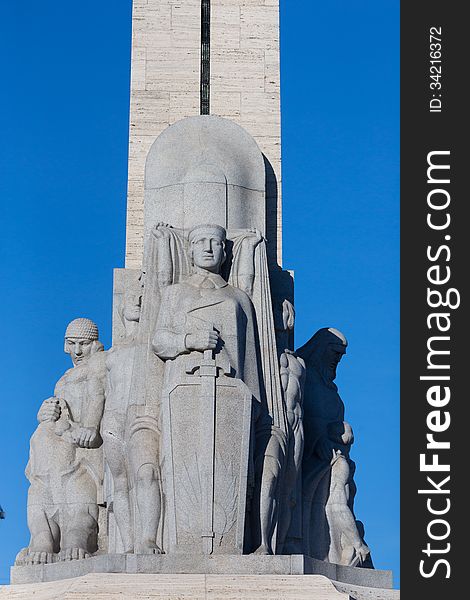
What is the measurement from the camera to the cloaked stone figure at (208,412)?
16141mm

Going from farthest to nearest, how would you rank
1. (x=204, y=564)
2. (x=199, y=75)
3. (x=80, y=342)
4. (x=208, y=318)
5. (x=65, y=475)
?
(x=199, y=75)
(x=80, y=342)
(x=65, y=475)
(x=208, y=318)
(x=204, y=564)

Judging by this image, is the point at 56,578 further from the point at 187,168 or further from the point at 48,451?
the point at 187,168

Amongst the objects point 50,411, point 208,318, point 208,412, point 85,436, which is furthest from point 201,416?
point 50,411

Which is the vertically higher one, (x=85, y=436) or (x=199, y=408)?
(x=199, y=408)

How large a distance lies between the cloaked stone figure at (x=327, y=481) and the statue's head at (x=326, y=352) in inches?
7.7

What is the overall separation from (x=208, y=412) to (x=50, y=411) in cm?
307

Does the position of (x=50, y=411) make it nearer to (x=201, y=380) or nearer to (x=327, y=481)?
(x=201, y=380)

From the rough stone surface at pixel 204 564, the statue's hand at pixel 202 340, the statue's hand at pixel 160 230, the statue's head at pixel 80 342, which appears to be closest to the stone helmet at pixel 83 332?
the statue's head at pixel 80 342

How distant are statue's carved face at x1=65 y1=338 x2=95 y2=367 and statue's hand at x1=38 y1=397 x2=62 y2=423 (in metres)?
0.72

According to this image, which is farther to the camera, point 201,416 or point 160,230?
point 160,230

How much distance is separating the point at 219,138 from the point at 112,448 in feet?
13.9

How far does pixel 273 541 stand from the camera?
16.8m

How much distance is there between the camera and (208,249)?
57.2ft

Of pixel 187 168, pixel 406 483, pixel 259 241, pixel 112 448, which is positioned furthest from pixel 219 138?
pixel 406 483
